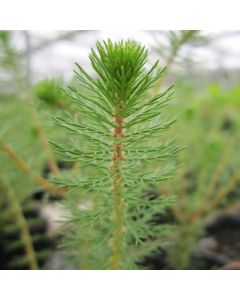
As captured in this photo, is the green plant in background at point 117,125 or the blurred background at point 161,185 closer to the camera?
the green plant in background at point 117,125

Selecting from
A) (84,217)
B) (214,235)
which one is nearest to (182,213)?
(214,235)

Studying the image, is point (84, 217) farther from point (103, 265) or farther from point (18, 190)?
point (18, 190)

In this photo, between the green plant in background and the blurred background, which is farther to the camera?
the blurred background

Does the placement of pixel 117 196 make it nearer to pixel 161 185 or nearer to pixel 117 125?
pixel 117 125

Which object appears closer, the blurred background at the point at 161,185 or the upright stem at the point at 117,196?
the upright stem at the point at 117,196

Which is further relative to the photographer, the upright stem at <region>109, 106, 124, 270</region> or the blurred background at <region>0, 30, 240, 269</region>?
the blurred background at <region>0, 30, 240, 269</region>
